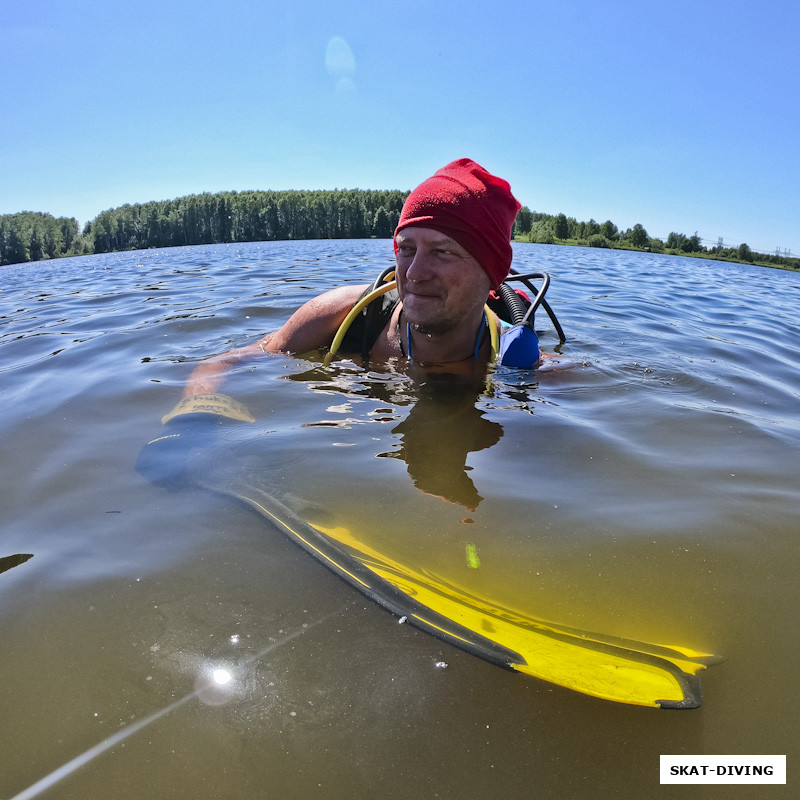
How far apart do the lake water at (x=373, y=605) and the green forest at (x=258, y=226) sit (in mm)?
80232

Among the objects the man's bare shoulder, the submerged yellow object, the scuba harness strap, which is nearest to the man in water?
the scuba harness strap

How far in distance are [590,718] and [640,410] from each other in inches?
91.1

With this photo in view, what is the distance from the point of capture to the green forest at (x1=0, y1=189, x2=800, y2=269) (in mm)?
73812

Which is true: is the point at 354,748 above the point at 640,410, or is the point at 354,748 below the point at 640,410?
below

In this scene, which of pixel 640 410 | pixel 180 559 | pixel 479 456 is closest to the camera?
pixel 180 559

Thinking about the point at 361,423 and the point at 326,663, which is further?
the point at 361,423

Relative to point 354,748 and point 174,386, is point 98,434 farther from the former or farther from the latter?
point 354,748

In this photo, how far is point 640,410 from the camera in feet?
10.0

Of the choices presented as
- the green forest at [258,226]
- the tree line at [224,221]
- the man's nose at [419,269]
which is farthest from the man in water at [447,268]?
the tree line at [224,221]

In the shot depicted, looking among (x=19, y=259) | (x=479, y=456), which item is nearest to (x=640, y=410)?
(x=479, y=456)

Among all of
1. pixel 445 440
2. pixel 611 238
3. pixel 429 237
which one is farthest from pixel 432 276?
pixel 611 238

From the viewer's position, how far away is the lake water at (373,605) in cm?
100

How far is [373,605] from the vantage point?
1385 millimetres

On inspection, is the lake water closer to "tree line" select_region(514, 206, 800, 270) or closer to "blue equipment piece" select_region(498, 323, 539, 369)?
"blue equipment piece" select_region(498, 323, 539, 369)
